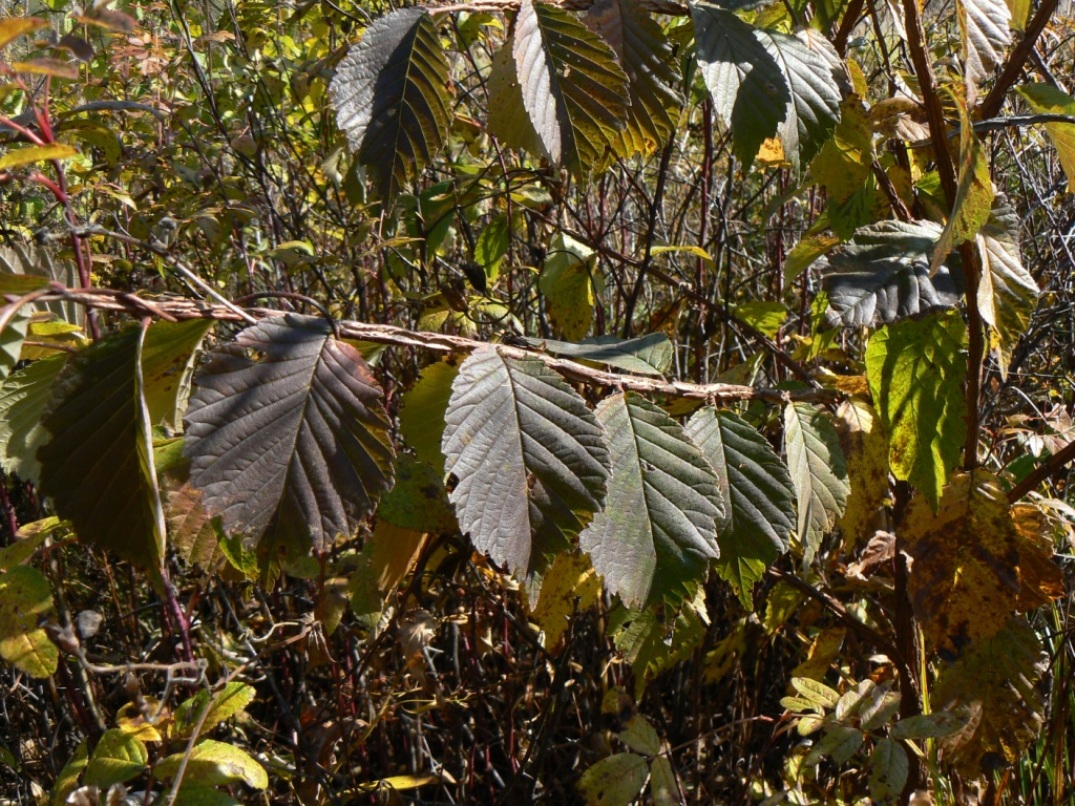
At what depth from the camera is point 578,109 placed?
86 cm

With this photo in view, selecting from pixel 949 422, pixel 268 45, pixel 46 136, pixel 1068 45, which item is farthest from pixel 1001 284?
pixel 1068 45

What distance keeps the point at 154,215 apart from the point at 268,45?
0.85 m

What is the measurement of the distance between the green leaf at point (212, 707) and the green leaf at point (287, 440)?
61cm

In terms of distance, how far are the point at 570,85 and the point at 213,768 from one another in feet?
3.01

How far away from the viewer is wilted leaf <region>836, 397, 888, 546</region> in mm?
1099

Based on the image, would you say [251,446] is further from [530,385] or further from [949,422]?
[949,422]

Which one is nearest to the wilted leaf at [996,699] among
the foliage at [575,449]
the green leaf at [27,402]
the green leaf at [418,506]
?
the foliage at [575,449]

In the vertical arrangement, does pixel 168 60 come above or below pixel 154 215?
above

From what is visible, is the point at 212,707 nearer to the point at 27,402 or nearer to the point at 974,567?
the point at 27,402

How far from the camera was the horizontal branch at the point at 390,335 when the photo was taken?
24.5 inches

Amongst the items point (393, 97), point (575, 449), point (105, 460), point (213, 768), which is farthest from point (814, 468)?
point (213, 768)

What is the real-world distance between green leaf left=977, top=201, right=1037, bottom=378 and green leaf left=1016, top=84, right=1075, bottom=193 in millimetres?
81

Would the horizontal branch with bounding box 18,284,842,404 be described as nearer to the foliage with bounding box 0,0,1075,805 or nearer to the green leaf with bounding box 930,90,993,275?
the foliage with bounding box 0,0,1075,805

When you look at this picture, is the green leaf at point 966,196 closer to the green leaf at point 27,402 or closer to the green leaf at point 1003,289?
the green leaf at point 1003,289
